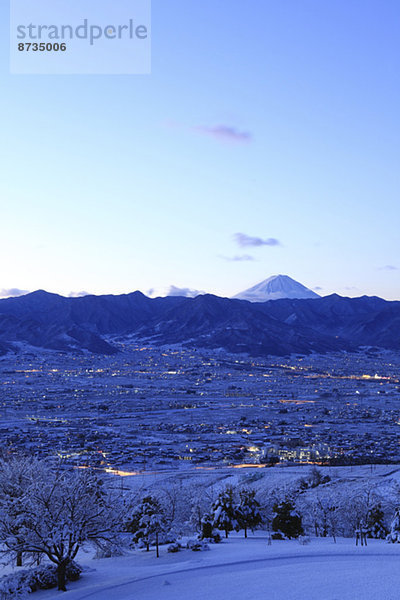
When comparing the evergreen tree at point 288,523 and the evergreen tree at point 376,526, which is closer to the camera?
the evergreen tree at point 288,523

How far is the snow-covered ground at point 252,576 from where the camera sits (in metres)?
19.6

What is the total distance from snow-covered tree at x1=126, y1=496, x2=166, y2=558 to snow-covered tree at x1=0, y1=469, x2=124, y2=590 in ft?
17.3

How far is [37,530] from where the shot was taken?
75.6 ft

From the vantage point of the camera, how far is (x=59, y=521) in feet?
76.2

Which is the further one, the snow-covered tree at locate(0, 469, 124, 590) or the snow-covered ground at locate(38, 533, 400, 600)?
the snow-covered tree at locate(0, 469, 124, 590)

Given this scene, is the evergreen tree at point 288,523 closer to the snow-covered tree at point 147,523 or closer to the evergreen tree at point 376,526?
the evergreen tree at point 376,526

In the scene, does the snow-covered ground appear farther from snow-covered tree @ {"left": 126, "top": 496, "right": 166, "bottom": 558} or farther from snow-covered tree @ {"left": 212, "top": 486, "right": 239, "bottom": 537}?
snow-covered tree @ {"left": 212, "top": 486, "right": 239, "bottom": 537}

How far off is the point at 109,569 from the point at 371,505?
931 inches

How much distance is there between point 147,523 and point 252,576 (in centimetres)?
1009

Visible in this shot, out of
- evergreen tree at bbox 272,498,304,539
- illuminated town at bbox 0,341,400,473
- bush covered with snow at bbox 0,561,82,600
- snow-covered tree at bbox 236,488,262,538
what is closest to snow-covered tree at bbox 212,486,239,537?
snow-covered tree at bbox 236,488,262,538

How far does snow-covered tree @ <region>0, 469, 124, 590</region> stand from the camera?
75.0ft

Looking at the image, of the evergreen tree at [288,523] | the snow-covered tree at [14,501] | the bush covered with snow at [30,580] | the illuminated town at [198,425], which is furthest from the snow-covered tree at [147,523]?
the illuminated town at [198,425]

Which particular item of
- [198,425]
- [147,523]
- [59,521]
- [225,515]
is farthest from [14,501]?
[198,425]

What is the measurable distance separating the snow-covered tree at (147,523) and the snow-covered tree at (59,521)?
527cm
